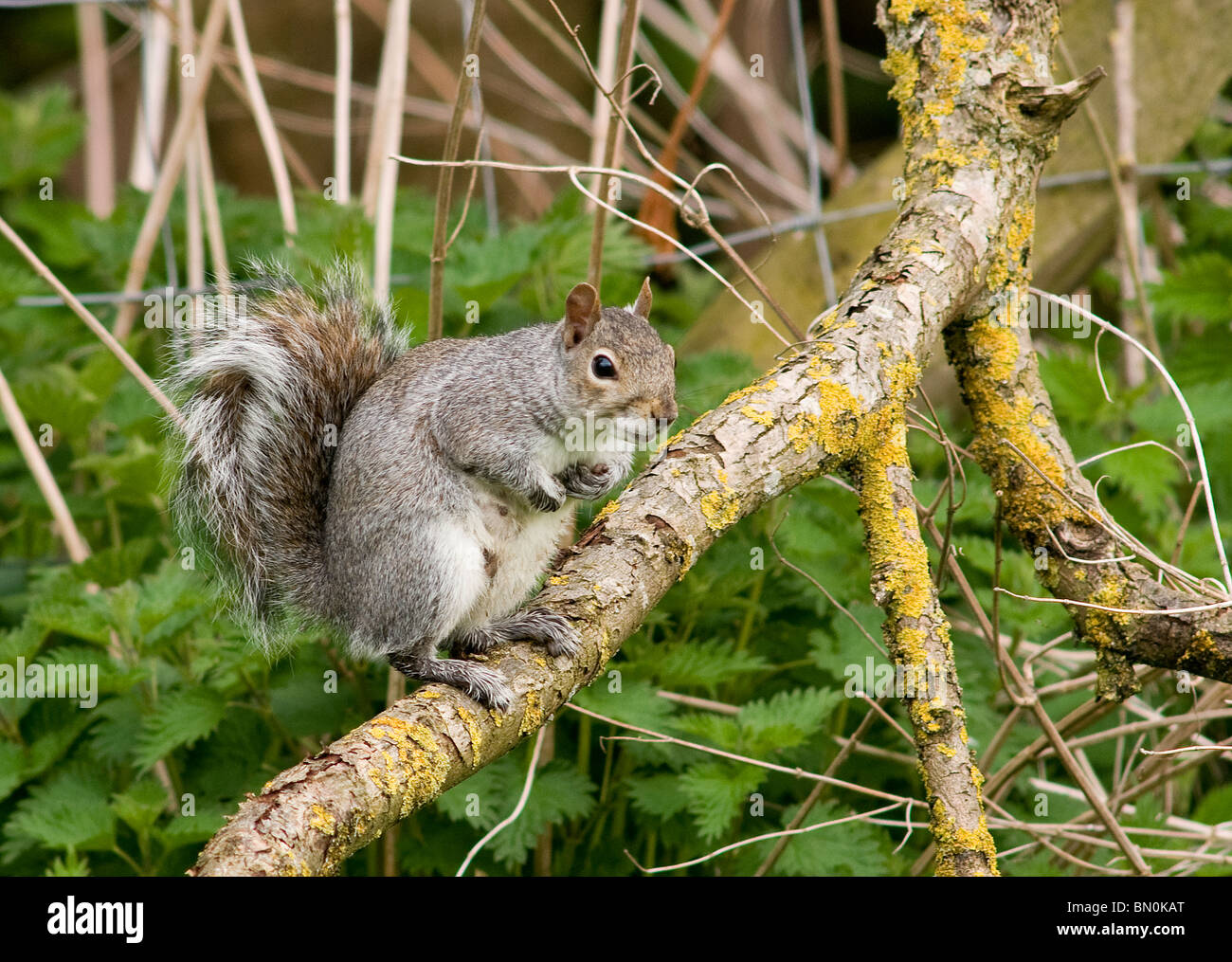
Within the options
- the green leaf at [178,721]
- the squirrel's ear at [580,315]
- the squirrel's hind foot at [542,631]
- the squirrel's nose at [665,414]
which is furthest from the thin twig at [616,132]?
the green leaf at [178,721]

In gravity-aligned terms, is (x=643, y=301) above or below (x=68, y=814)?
above

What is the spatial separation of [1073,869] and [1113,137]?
149cm

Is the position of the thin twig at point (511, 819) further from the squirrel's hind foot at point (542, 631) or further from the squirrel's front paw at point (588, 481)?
the squirrel's front paw at point (588, 481)

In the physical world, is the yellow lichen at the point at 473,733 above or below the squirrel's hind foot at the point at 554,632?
below

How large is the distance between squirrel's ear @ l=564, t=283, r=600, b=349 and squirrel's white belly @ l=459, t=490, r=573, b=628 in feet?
0.71

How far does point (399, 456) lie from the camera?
57.9 inches

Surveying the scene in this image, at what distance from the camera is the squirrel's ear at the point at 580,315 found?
4.90ft

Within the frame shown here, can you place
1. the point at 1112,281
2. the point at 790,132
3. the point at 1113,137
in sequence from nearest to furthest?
the point at 1113,137 → the point at 1112,281 → the point at 790,132

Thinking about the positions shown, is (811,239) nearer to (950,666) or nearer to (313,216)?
(313,216)

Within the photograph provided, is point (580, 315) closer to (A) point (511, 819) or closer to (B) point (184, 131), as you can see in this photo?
(A) point (511, 819)

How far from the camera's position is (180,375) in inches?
61.4

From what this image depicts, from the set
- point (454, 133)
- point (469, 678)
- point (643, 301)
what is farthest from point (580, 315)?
point (469, 678)

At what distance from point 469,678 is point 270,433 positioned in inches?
20.9
